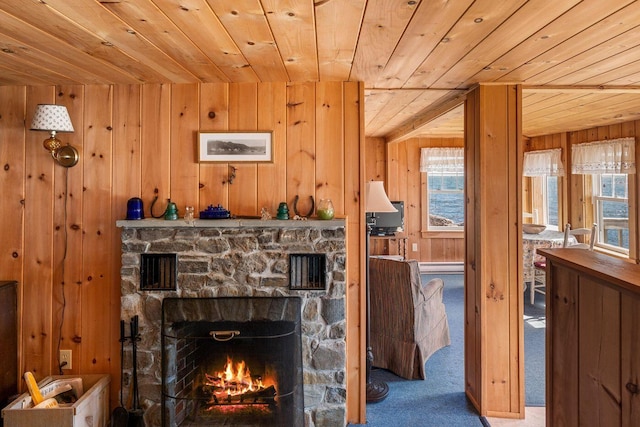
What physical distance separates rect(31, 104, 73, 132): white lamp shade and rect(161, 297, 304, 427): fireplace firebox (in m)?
1.19

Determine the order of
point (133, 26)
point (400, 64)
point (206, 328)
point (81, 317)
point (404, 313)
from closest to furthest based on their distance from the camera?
point (133, 26), point (400, 64), point (206, 328), point (81, 317), point (404, 313)

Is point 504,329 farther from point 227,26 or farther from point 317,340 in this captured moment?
point 227,26

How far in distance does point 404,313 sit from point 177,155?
2108mm

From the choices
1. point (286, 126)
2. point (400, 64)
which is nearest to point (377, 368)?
point (286, 126)

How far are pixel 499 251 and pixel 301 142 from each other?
1.47 metres

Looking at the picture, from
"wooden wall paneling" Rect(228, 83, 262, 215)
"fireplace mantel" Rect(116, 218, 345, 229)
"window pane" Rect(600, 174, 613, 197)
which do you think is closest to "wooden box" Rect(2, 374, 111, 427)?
"fireplace mantel" Rect(116, 218, 345, 229)

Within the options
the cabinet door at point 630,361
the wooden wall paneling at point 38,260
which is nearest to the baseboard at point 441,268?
the wooden wall paneling at point 38,260

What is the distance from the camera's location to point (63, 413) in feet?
6.98

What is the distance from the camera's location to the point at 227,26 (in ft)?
5.53

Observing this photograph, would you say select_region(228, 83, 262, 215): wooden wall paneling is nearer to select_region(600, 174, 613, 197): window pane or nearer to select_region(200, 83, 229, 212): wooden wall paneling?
select_region(200, 83, 229, 212): wooden wall paneling

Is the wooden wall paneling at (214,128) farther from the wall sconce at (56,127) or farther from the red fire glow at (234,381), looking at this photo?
the red fire glow at (234,381)

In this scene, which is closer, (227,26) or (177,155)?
(227,26)

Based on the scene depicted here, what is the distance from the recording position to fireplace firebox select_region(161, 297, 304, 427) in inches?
95.1

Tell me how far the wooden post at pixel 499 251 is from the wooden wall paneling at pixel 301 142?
1090 mm
